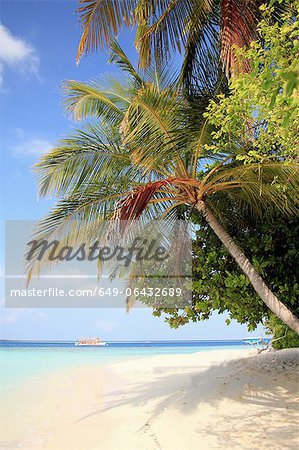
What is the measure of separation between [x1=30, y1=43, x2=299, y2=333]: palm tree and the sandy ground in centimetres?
146

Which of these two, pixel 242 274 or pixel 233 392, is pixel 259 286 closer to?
pixel 242 274

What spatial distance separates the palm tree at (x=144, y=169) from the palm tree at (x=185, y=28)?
36 centimetres

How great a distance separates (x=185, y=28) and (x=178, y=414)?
4862 mm

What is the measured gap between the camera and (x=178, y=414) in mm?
6109

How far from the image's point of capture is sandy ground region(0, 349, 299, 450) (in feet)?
16.9

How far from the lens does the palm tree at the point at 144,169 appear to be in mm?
4809

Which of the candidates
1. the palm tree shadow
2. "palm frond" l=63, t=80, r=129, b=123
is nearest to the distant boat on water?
the palm tree shadow

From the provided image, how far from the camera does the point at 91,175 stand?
557cm

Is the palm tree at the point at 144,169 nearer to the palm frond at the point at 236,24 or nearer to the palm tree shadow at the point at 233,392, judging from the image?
the palm frond at the point at 236,24

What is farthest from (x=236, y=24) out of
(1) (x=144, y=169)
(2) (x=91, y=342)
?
(2) (x=91, y=342)

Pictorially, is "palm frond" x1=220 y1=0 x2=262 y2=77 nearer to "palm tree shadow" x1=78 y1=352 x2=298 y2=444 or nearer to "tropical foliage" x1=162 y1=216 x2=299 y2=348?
"tropical foliage" x1=162 y1=216 x2=299 y2=348

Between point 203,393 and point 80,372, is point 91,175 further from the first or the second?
point 80,372

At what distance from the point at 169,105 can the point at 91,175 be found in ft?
4.11

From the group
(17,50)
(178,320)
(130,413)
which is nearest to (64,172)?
(178,320)
